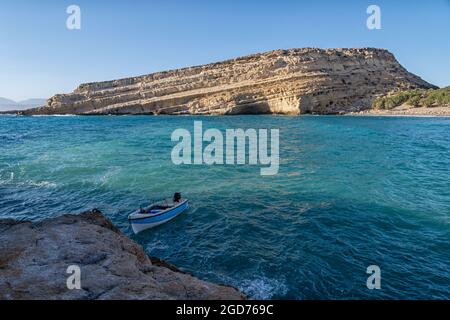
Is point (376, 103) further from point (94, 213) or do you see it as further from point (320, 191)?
point (94, 213)

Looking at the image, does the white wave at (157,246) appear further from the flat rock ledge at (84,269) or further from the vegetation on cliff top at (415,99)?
the vegetation on cliff top at (415,99)

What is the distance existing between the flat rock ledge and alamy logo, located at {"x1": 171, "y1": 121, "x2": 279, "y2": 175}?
636 inches

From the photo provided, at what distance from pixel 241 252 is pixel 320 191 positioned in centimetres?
847

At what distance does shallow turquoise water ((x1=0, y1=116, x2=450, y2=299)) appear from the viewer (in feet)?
34.1

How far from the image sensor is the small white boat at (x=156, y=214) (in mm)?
13844

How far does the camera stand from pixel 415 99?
76062 mm

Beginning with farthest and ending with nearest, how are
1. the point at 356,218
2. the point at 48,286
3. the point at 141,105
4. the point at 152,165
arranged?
the point at 141,105, the point at 152,165, the point at 356,218, the point at 48,286

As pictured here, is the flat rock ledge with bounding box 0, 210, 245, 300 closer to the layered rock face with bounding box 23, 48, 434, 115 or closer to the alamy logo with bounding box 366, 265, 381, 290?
the alamy logo with bounding box 366, 265, 381, 290

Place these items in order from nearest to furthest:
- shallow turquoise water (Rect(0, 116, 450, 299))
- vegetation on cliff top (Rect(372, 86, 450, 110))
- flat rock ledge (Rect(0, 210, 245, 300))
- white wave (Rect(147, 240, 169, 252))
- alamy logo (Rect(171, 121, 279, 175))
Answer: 1. flat rock ledge (Rect(0, 210, 245, 300))
2. shallow turquoise water (Rect(0, 116, 450, 299))
3. white wave (Rect(147, 240, 169, 252))
4. alamy logo (Rect(171, 121, 279, 175))
5. vegetation on cliff top (Rect(372, 86, 450, 110))

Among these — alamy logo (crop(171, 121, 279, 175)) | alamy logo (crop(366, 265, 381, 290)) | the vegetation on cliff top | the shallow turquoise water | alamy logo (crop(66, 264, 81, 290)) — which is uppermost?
the vegetation on cliff top

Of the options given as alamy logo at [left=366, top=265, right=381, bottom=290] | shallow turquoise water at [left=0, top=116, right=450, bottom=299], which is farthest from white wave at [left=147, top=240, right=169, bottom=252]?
alamy logo at [left=366, top=265, right=381, bottom=290]

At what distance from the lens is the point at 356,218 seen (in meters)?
14.7

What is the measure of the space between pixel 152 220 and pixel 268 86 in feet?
238
